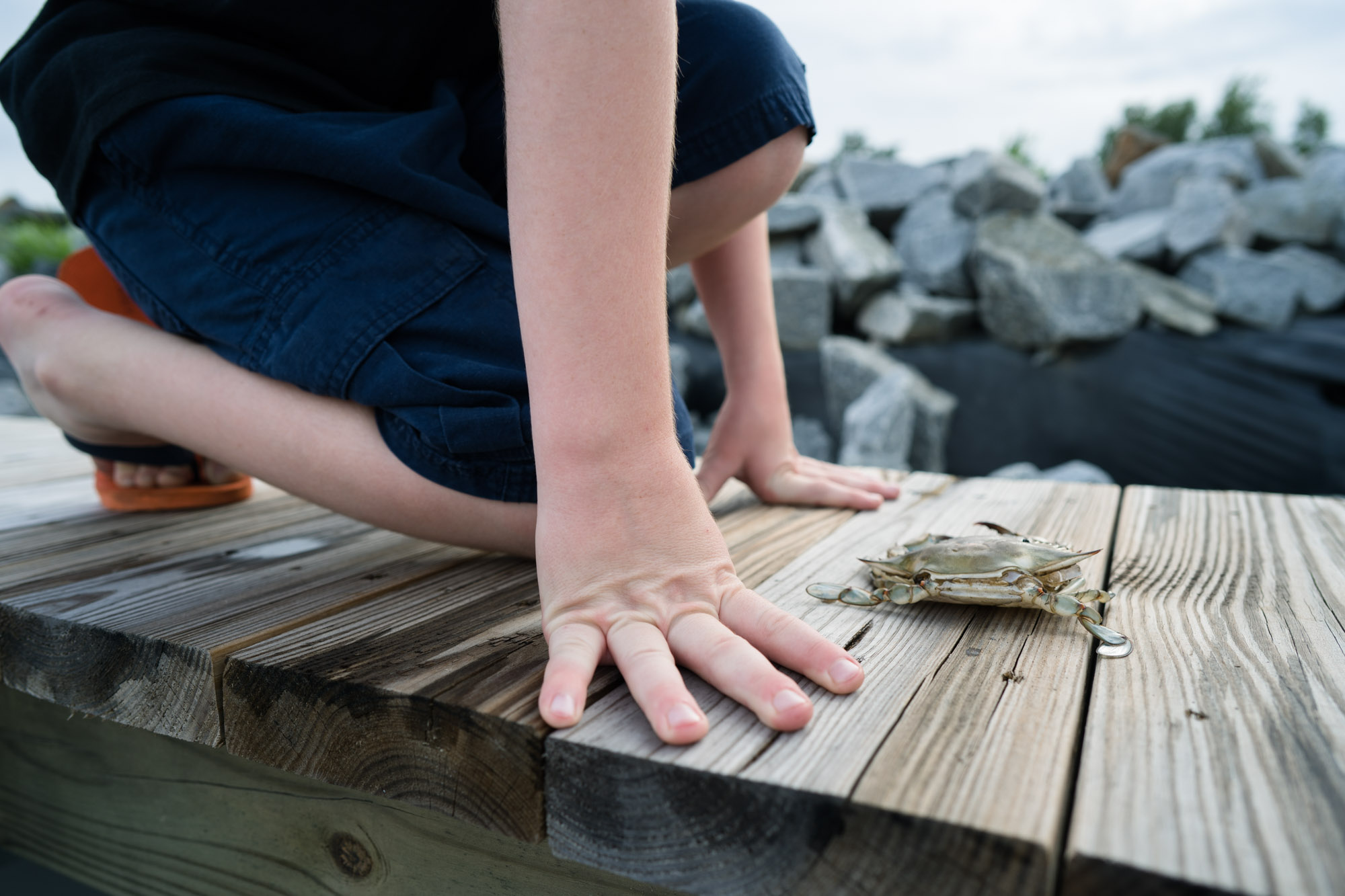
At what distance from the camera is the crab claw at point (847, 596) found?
84 cm

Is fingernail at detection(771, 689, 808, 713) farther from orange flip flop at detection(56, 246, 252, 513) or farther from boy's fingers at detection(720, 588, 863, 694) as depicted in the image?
orange flip flop at detection(56, 246, 252, 513)

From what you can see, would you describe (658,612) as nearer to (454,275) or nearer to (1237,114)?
(454,275)

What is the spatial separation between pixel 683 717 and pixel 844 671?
0.14m

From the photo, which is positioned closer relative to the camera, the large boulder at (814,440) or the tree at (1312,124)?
the large boulder at (814,440)

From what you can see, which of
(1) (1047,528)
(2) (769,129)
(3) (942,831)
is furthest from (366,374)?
(1) (1047,528)

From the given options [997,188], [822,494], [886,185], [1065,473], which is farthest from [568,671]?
[886,185]

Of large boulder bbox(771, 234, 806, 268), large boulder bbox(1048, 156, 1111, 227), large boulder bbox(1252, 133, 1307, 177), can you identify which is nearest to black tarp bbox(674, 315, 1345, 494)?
large boulder bbox(771, 234, 806, 268)

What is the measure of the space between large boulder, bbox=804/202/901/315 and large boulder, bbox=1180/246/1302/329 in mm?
1388

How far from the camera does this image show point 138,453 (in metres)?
1.32

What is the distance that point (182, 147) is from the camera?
1.03m

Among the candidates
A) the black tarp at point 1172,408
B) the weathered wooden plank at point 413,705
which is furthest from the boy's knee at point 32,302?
the black tarp at point 1172,408

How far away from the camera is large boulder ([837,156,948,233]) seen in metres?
4.87

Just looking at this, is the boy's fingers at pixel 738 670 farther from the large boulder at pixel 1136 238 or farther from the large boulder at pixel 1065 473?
the large boulder at pixel 1136 238

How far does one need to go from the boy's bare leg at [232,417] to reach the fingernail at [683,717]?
1.46 ft
